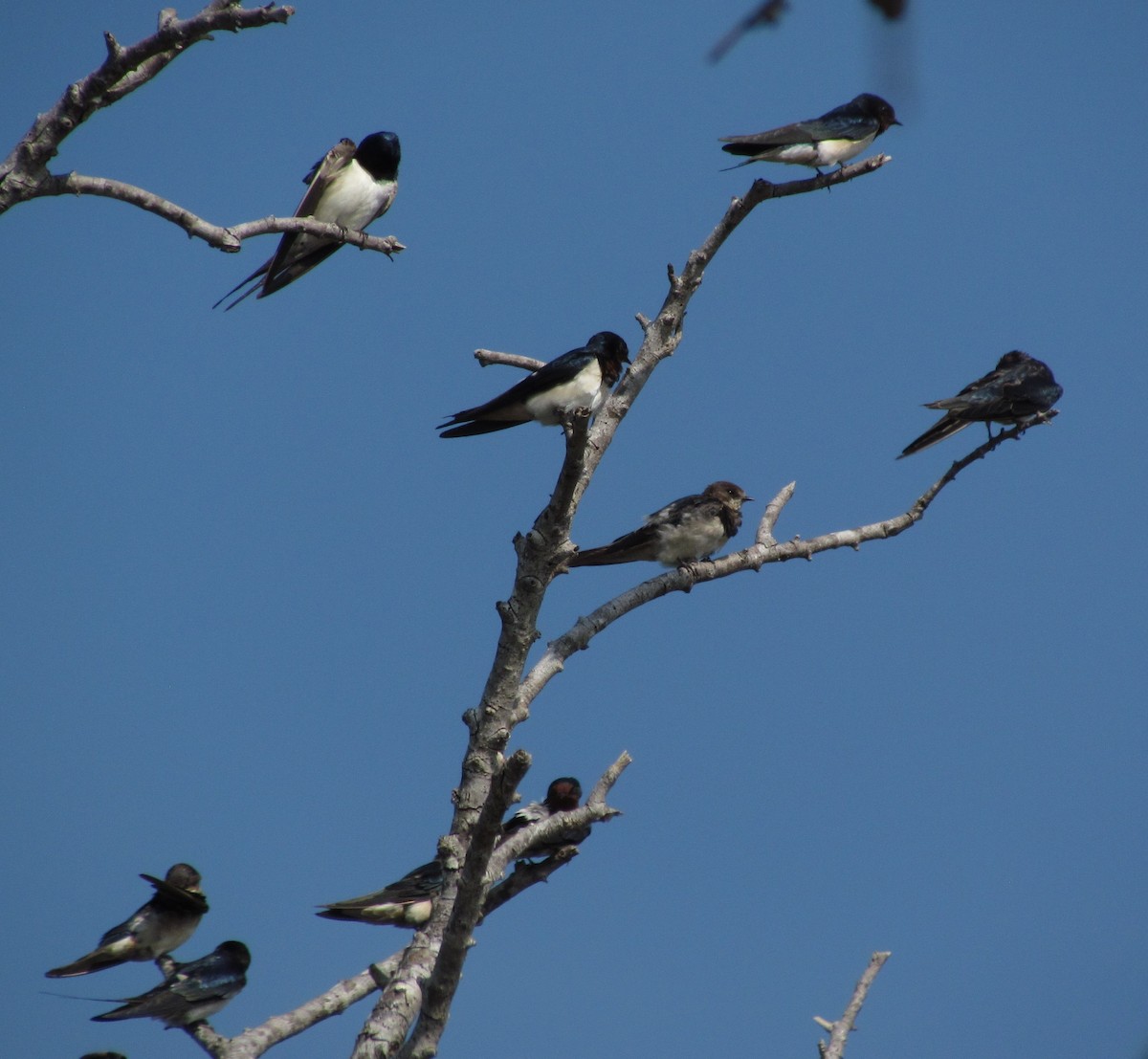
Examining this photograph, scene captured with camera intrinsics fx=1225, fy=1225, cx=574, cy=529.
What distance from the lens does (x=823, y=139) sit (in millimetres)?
8219

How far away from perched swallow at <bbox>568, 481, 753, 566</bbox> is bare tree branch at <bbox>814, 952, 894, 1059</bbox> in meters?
3.76

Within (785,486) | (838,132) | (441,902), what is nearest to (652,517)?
(785,486)

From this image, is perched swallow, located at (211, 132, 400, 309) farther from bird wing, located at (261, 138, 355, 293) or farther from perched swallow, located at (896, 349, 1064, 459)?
perched swallow, located at (896, 349, 1064, 459)

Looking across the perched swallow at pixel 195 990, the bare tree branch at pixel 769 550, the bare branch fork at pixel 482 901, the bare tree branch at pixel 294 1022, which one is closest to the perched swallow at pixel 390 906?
the perched swallow at pixel 195 990

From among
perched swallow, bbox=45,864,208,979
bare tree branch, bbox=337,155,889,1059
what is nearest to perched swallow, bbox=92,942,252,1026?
perched swallow, bbox=45,864,208,979

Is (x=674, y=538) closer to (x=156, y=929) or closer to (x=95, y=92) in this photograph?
(x=156, y=929)

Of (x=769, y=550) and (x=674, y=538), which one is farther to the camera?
(x=674, y=538)

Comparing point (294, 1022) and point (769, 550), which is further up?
point (769, 550)

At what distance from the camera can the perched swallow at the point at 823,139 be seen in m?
7.79

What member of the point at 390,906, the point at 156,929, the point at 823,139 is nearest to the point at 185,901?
the point at 156,929

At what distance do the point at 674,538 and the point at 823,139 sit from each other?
2888 millimetres

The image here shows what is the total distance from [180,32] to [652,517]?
206 inches

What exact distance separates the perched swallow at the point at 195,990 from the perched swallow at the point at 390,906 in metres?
0.71

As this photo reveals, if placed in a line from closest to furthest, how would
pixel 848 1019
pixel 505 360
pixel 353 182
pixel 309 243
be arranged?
pixel 848 1019
pixel 505 360
pixel 309 243
pixel 353 182
